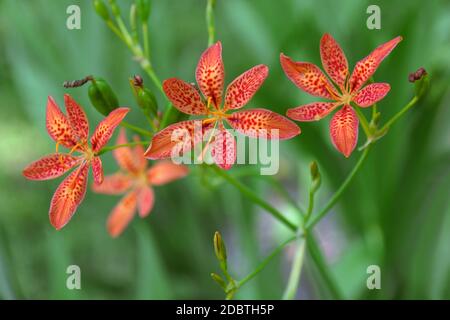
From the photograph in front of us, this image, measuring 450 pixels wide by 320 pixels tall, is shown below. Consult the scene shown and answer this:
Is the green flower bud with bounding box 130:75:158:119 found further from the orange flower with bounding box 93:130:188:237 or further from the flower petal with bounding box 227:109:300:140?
the orange flower with bounding box 93:130:188:237

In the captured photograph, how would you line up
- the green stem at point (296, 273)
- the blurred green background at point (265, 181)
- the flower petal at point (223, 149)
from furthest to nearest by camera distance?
the blurred green background at point (265, 181) → the green stem at point (296, 273) → the flower petal at point (223, 149)

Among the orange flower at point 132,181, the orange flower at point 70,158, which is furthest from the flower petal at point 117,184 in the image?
the orange flower at point 70,158

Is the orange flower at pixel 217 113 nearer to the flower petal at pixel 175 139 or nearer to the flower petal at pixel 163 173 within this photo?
the flower petal at pixel 175 139

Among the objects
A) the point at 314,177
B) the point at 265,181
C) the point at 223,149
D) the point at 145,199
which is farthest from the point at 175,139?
the point at 265,181

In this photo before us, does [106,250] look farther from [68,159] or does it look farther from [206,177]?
[68,159]
